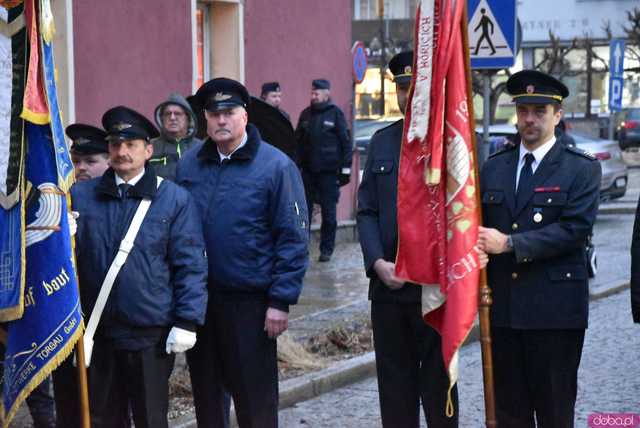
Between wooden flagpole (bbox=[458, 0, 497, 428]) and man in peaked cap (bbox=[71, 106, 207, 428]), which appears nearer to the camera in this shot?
wooden flagpole (bbox=[458, 0, 497, 428])

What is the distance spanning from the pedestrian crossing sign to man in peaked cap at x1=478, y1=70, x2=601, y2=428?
401cm

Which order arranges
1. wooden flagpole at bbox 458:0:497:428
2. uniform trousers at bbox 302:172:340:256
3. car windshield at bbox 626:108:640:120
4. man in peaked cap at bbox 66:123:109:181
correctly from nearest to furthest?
wooden flagpole at bbox 458:0:497:428, man in peaked cap at bbox 66:123:109:181, uniform trousers at bbox 302:172:340:256, car windshield at bbox 626:108:640:120

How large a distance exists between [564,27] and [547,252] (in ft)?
163

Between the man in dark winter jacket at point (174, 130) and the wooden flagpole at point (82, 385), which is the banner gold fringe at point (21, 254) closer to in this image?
the wooden flagpole at point (82, 385)

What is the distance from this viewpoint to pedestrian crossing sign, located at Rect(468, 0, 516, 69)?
10.0 meters

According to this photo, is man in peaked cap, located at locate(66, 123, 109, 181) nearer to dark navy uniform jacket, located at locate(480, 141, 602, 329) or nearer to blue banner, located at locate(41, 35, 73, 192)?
blue banner, located at locate(41, 35, 73, 192)

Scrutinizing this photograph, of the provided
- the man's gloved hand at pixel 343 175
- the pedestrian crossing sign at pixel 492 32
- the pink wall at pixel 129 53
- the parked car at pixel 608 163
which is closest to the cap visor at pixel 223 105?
the pedestrian crossing sign at pixel 492 32

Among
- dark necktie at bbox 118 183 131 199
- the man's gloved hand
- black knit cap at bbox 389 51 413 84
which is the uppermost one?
black knit cap at bbox 389 51 413 84

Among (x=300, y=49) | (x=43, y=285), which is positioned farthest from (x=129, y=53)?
(x=43, y=285)

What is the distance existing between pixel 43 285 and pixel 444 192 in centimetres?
182

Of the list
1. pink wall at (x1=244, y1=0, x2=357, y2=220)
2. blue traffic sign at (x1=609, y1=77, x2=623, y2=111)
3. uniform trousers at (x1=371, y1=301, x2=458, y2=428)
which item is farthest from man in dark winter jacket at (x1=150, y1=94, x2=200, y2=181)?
blue traffic sign at (x1=609, y1=77, x2=623, y2=111)

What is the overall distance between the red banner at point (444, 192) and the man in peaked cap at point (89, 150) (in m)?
1.91

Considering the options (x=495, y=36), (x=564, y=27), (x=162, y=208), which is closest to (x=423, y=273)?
(x=162, y=208)

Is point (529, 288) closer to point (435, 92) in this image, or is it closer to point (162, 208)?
point (435, 92)
